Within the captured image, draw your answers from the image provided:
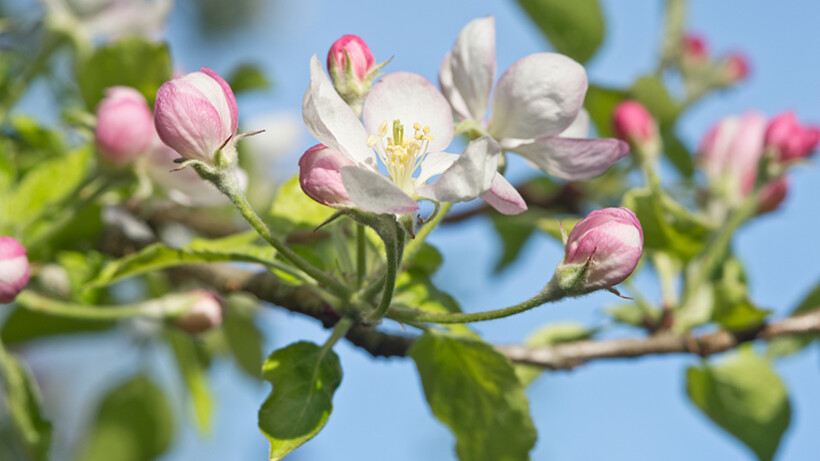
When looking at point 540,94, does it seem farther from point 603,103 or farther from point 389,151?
point 603,103

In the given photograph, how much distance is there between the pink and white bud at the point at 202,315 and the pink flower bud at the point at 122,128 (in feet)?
0.77

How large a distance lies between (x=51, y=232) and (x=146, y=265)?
0.32m

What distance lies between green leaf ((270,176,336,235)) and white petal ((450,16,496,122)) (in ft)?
0.73

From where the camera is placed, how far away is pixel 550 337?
147 centimetres

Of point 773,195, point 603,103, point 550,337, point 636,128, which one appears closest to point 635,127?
point 636,128

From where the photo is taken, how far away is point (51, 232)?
118 cm

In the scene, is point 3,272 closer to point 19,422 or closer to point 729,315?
point 19,422

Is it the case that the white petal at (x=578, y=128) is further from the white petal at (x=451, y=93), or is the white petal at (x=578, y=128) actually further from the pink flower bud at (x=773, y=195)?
the pink flower bud at (x=773, y=195)

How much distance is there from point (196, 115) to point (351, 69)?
176 mm

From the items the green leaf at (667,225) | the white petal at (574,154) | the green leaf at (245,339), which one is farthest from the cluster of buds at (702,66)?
the white petal at (574,154)

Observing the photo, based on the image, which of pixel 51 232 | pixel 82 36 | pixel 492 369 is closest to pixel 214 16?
pixel 82 36

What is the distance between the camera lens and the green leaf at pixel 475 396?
3.06 ft

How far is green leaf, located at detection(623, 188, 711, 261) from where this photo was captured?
1.22 meters

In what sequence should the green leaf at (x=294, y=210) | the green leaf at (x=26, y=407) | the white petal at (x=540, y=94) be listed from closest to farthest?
the white petal at (x=540, y=94) → the green leaf at (x=294, y=210) → the green leaf at (x=26, y=407)
